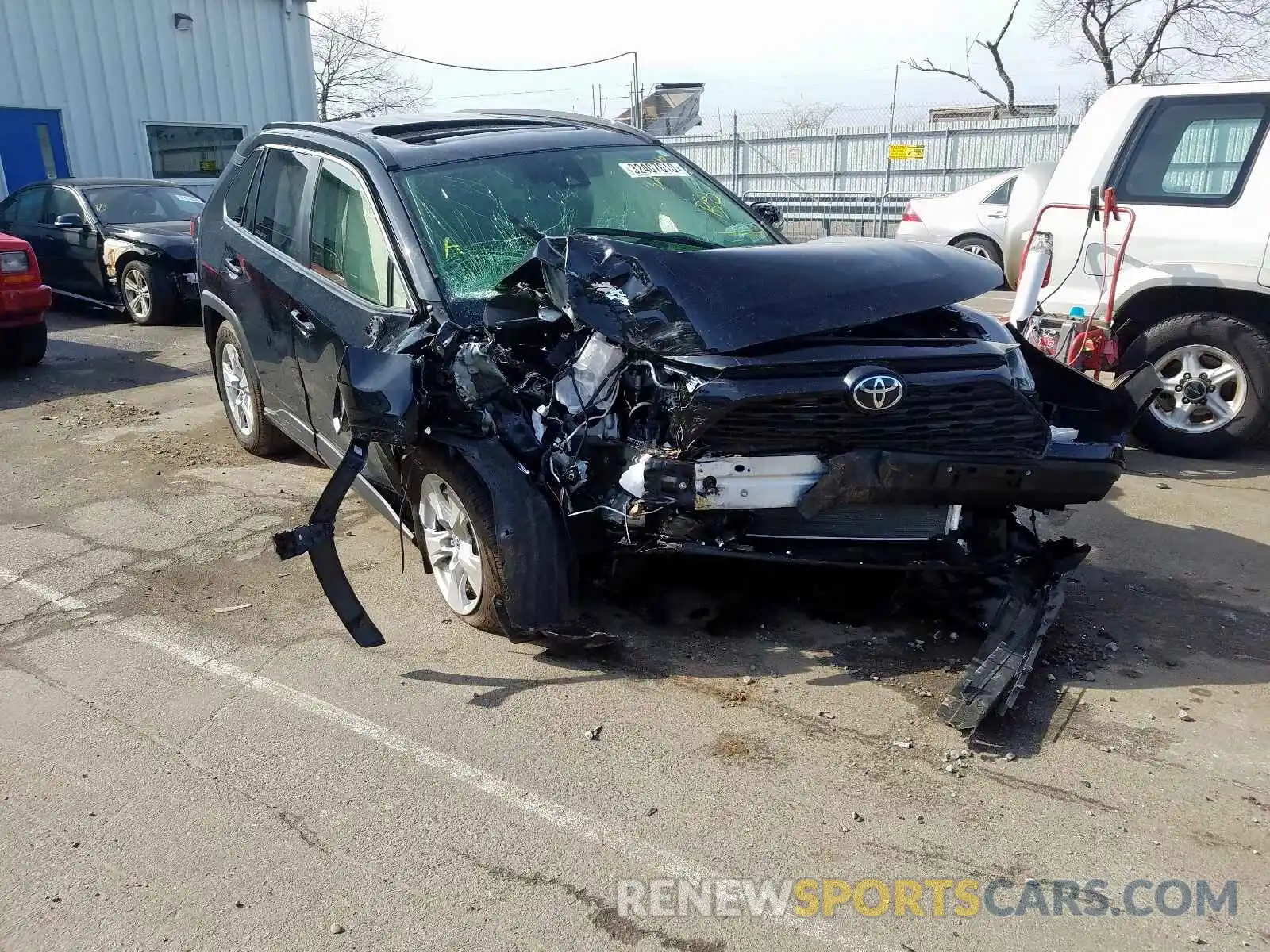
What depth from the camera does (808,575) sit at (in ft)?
14.8

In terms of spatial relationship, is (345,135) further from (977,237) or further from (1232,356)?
(977,237)

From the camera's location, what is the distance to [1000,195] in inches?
548

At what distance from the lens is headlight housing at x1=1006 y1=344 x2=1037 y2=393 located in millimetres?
3826

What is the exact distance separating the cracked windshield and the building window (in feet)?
51.7

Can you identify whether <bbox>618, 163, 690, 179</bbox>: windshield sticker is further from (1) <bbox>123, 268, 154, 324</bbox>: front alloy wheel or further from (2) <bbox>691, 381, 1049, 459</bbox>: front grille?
(1) <bbox>123, 268, 154, 324</bbox>: front alloy wheel

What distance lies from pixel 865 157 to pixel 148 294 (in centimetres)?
1406

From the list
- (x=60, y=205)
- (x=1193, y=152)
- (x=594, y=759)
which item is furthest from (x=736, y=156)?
(x=594, y=759)

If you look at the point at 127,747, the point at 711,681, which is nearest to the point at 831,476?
the point at 711,681

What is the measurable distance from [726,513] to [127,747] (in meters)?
2.16

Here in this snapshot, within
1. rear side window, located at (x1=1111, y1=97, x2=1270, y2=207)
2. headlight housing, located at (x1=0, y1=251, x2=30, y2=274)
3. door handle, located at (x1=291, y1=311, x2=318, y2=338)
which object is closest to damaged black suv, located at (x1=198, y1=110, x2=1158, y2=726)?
door handle, located at (x1=291, y1=311, x2=318, y2=338)

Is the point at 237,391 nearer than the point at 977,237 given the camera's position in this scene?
Yes

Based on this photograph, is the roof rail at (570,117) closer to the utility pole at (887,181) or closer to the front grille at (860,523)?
the front grille at (860,523)

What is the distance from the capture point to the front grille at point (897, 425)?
3.47 m

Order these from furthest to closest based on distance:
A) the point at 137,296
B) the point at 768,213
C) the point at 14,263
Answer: the point at 137,296 → the point at 14,263 → the point at 768,213
